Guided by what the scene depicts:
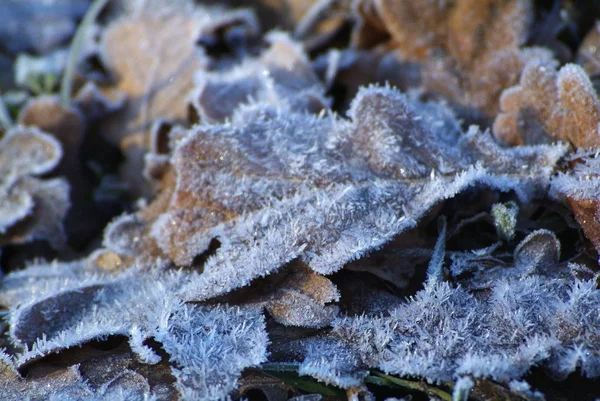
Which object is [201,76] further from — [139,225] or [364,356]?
[364,356]

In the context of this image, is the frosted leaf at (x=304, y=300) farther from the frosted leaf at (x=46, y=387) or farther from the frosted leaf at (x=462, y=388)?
the frosted leaf at (x=46, y=387)

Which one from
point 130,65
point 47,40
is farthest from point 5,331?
point 47,40

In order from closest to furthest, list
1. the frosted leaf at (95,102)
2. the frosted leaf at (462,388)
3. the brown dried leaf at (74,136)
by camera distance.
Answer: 1. the frosted leaf at (462,388)
2. the brown dried leaf at (74,136)
3. the frosted leaf at (95,102)

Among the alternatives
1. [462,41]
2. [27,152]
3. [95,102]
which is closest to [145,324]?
[27,152]

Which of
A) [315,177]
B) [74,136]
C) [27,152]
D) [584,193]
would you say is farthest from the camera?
[74,136]

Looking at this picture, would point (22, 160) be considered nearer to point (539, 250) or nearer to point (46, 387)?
point (46, 387)

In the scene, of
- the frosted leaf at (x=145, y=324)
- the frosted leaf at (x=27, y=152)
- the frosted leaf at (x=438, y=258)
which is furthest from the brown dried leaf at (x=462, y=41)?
the frosted leaf at (x=27, y=152)

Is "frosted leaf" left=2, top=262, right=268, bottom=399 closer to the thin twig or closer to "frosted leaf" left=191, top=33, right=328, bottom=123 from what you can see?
"frosted leaf" left=191, top=33, right=328, bottom=123
